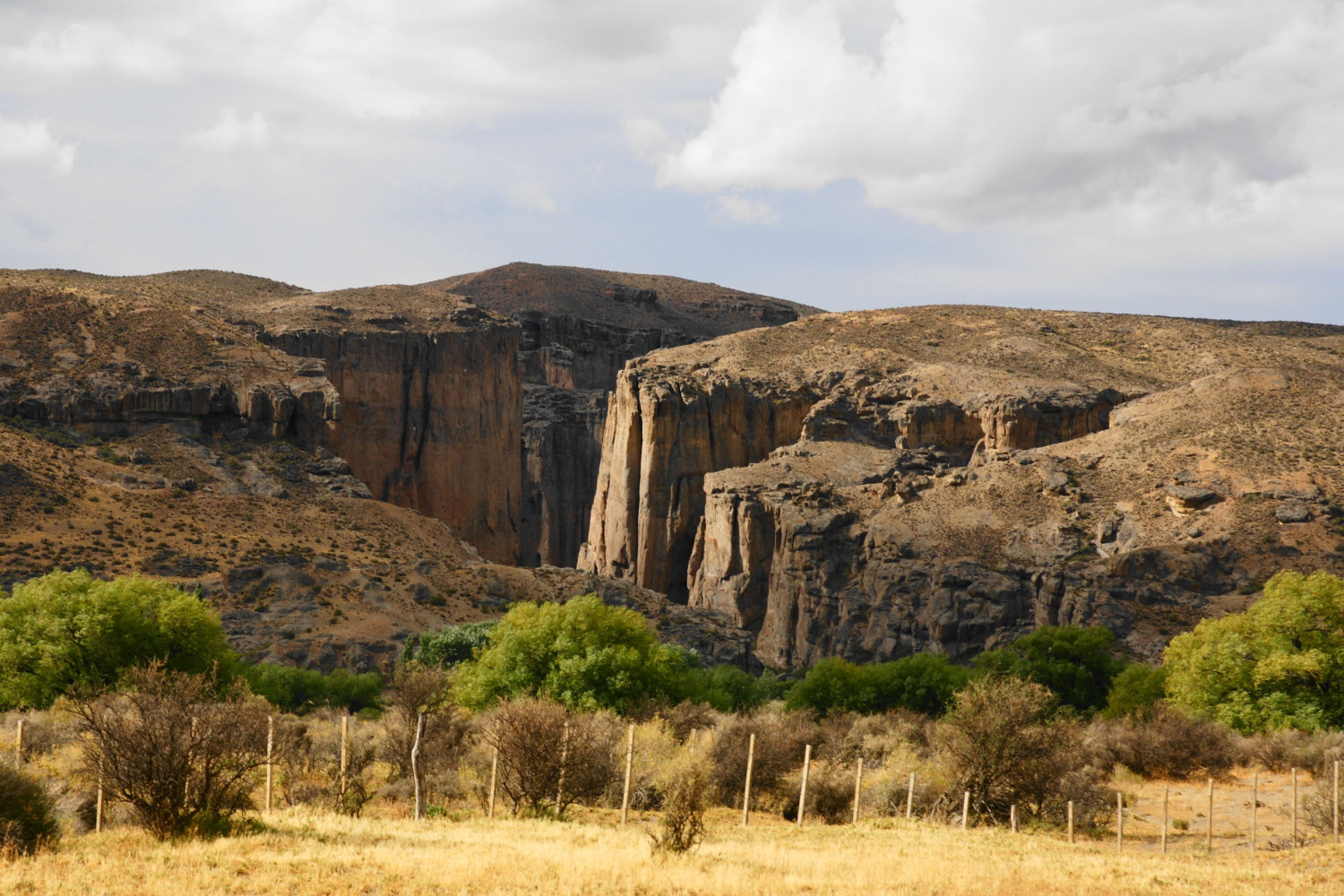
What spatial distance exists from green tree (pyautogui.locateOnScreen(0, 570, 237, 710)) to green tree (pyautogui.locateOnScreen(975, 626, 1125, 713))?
35795mm

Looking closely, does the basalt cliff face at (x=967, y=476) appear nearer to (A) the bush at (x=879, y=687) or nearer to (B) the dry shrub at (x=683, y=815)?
(A) the bush at (x=879, y=687)

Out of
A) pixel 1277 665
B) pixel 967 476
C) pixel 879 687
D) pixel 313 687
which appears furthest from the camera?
pixel 967 476

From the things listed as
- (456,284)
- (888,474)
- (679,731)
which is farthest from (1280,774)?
(456,284)

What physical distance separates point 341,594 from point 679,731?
3022cm

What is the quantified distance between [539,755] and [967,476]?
60402 mm

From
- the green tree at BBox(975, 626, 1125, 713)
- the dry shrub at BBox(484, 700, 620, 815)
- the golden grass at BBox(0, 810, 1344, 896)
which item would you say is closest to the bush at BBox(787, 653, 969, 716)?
the green tree at BBox(975, 626, 1125, 713)

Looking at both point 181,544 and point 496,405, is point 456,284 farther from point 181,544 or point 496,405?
point 181,544

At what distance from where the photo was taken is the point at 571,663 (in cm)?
4031

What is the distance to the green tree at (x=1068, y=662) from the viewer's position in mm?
61094

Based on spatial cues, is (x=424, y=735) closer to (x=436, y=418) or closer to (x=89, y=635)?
(x=89, y=635)

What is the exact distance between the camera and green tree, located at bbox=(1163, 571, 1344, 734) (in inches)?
1678

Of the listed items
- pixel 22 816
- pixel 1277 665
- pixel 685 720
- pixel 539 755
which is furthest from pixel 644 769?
pixel 1277 665

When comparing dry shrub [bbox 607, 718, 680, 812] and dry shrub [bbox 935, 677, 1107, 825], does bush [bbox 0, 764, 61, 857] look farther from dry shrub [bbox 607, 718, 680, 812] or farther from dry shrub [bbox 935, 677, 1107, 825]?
dry shrub [bbox 935, 677, 1107, 825]

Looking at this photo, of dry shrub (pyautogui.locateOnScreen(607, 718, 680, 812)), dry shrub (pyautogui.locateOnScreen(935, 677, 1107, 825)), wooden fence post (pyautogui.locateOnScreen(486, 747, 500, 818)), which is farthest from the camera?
dry shrub (pyautogui.locateOnScreen(607, 718, 680, 812))
